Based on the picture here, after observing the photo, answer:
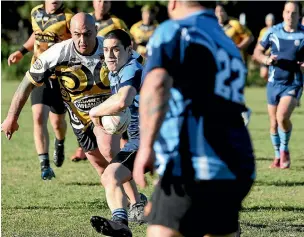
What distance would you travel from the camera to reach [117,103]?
678 cm

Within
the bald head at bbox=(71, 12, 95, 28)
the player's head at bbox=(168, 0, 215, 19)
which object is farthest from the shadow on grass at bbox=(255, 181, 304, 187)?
the player's head at bbox=(168, 0, 215, 19)

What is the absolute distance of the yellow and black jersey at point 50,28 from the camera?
36.8ft

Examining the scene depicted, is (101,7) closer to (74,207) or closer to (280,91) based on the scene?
(280,91)

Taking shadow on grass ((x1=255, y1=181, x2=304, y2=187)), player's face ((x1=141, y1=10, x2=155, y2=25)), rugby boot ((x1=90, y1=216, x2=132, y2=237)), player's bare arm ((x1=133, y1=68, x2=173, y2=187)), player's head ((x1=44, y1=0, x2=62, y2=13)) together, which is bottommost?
player's face ((x1=141, y1=10, x2=155, y2=25))

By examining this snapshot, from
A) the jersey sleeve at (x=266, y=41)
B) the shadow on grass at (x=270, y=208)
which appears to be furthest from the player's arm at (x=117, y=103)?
the jersey sleeve at (x=266, y=41)

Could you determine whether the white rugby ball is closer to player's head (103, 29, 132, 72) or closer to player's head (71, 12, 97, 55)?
player's head (103, 29, 132, 72)

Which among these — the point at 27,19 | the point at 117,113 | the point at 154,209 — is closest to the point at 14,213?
the point at 117,113

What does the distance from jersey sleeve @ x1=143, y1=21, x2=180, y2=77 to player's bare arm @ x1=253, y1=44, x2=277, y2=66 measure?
7.58 m

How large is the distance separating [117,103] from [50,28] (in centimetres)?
469

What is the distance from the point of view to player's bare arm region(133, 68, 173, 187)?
166 inches

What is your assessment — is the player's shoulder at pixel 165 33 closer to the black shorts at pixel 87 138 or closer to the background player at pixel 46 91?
the black shorts at pixel 87 138

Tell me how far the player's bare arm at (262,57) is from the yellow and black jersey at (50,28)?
2.55 meters

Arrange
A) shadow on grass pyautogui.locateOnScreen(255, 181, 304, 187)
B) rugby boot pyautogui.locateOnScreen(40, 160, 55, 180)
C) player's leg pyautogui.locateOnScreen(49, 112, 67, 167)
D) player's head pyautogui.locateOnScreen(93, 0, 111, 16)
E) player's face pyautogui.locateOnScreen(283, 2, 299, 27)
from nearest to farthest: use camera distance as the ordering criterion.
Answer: shadow on grass pyautogui.locateOnScreen(255, 181, 304, 187) → rugby boot pyautogui.locateOnScreen(40, 160, 55, 180) → player's leg pyautogui.locateOnScreen(49, 112, 67, 167) → player's face pyautogui.locateOnScreen(283, 2, 299, 27) → player's head pyautogui.locateOnScreen(93, 0, 111, 16)

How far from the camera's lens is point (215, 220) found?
4367 mm
